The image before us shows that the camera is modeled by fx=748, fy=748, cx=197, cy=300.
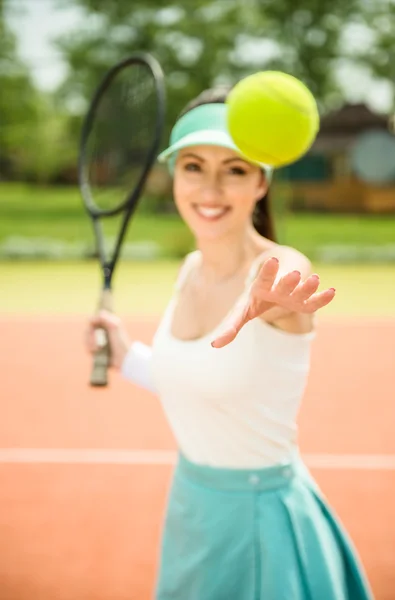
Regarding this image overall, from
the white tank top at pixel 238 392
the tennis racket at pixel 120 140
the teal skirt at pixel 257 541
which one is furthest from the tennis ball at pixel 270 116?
the tennis racket at pixel 120 140

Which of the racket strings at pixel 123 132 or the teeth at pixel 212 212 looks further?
the racket strings at pixel 123 132

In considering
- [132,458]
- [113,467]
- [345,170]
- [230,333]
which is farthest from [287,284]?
[345,170]

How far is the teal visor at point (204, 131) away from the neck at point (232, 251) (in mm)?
170

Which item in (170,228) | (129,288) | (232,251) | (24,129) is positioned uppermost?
(232,251)

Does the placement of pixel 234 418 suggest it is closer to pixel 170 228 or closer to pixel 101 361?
pixel 101 361

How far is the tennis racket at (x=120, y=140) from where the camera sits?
9.45ft

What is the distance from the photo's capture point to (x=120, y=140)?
3.46 m

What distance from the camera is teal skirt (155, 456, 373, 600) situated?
1.71m

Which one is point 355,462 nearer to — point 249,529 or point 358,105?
point 249,529

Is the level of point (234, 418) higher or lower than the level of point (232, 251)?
lower

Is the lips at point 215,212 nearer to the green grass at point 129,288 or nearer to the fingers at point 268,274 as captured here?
the fingers at point 268,274

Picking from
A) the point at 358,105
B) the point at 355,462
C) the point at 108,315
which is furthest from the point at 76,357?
the point at 358,105

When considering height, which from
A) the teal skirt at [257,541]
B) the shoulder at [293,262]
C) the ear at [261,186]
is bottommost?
the teal skirt at [257,541]

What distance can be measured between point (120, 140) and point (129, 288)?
8274 mm
